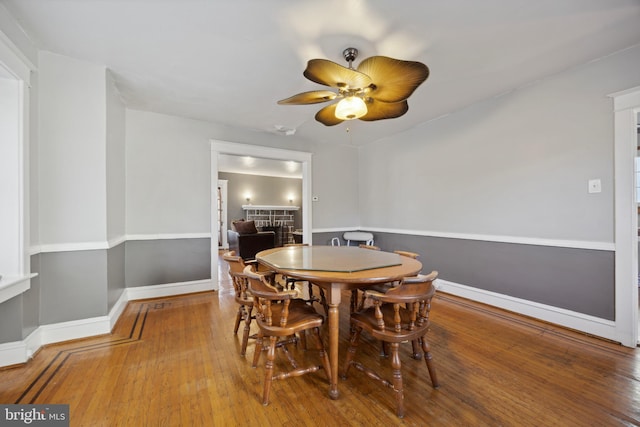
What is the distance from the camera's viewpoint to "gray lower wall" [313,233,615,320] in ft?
7.86

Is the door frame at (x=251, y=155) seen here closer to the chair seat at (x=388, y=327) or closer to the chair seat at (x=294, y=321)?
the chair seat at (x=294, y=321)

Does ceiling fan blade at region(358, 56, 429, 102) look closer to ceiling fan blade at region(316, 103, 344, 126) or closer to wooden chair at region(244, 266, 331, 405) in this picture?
ceiling fan blade at region(316, 103, 344, 126)

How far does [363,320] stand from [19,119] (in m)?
2.91

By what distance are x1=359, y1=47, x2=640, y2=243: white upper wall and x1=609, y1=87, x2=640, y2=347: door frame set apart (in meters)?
0.06

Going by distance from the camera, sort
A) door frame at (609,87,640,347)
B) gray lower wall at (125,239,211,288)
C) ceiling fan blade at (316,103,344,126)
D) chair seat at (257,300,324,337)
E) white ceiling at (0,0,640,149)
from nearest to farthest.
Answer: chair seat at (257,300,324,337), white ceiling at (0,0,640,149), door frame at (609,87,640,347), ceiling fan blade at (316,103,344,126), gray lower wall at (125,239,211,288)

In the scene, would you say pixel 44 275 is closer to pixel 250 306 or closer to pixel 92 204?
pixel 92 204

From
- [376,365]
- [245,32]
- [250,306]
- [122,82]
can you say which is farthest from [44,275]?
[376,365]

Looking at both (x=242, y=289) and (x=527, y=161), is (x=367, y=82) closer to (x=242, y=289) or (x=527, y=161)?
(x=242, y=289)

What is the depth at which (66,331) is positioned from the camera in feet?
7.64

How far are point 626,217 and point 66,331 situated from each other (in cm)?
493

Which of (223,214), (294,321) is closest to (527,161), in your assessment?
(294,321)

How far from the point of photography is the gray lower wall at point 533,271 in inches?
94.3

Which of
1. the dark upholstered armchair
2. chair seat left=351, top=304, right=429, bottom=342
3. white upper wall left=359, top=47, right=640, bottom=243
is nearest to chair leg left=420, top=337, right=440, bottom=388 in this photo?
chair seat left=351, top=304, right=429, bottom=342

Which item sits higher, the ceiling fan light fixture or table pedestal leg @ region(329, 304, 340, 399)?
the ceiling fan light fixture
